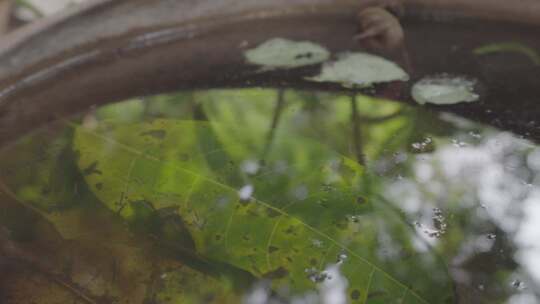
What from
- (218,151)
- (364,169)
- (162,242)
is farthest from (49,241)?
(364,169)

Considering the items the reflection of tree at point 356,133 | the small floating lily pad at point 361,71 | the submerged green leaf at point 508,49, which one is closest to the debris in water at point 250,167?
the reflection of tree at point 356,133

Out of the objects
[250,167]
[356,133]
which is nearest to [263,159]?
[250,167]

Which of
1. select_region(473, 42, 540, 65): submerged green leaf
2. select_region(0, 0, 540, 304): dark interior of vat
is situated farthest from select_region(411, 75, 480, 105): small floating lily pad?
select_region(473, 42, 540, 65): submerged green leaf

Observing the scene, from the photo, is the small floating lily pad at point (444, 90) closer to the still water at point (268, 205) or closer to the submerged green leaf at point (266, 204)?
the still water at point (268, 205)

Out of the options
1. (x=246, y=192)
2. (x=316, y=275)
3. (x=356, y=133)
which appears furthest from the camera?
(x=356, y=133)

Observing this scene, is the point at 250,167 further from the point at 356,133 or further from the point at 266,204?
the point at 356,133
